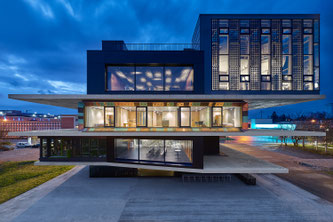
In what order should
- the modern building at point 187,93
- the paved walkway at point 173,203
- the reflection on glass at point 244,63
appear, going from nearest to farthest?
1. the paved walkway at point 173,203
2. the modern building at point 187,93
3. the reflection on glass at point 244,63

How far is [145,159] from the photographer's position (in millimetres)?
12727

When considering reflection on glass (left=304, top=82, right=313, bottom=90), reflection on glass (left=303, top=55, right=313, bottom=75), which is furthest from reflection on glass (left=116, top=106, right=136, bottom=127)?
reflection on glass (left=303, top=55, right=313, bottom=75)

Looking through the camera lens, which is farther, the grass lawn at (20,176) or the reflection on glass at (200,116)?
the grass lawn at (20,176)

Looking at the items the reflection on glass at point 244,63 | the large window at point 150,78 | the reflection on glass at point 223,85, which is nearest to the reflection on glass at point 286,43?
the reflection on glass at point 244,63

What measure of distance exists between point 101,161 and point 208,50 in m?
17.8

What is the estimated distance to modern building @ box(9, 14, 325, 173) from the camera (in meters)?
11.7

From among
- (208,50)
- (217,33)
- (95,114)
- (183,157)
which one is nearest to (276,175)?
(183,157)

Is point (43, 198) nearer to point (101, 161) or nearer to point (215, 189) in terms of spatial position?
point (101, 161)

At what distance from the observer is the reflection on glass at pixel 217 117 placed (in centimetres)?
1194

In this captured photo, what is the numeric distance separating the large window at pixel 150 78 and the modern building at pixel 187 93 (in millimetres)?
109

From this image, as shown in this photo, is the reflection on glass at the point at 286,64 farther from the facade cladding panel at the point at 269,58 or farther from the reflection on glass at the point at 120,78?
the reflection on glass at the point at 120,78

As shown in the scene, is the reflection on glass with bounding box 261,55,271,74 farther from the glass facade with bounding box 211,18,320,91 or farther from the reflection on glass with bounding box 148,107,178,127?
the reflection on glass with bounding box 148,107,178,127

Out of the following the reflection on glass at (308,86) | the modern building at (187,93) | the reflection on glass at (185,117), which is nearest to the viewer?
the modern building at (187,93)

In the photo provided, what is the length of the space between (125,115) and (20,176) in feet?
55.6
